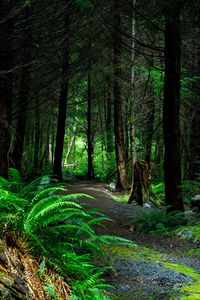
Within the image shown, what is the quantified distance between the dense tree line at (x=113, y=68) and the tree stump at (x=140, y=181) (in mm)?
202

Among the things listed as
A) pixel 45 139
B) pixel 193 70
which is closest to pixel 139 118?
pixel 193 70

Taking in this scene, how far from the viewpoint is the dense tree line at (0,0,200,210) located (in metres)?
8.76

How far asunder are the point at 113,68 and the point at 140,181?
6.53 m

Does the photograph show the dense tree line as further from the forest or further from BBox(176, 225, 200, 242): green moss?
BBox(176, 225, 200, 242): green moss

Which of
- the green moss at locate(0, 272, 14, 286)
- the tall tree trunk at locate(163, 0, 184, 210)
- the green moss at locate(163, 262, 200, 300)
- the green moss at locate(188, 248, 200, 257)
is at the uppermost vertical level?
the tall tree trunk at locate(163, 0, 184, 210)

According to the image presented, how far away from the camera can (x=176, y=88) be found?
28.8 feet

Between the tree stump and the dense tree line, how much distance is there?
0.20 metres

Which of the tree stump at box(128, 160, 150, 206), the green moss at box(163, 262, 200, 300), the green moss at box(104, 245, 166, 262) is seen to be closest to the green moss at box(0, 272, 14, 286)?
the green moss at box(163, 262, 200, 300)

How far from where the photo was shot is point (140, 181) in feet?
45.1

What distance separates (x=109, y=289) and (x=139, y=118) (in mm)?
13518

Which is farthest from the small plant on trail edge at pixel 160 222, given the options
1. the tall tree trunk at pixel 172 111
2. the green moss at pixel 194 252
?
the green moss at pixel 194 252

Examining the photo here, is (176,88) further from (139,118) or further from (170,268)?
(139,118)

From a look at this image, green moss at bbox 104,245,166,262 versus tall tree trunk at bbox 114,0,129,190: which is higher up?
tall tree trunk at bbox 114,0,129,190

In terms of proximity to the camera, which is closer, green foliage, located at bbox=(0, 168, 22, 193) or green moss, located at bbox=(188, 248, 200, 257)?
green foliage, located at bbox=(0, 168, 22, 193)
